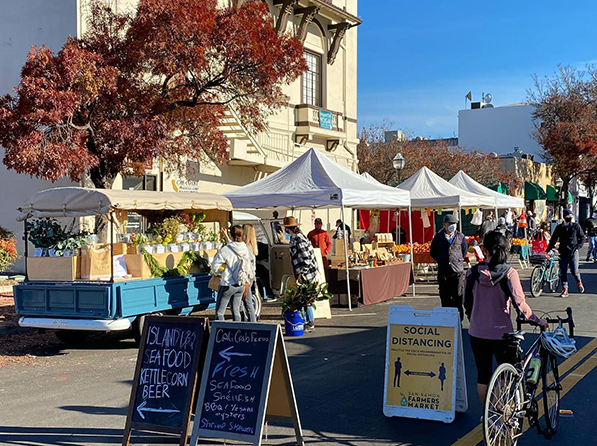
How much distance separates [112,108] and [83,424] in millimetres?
8524

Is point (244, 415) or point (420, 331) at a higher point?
point (420, 331)

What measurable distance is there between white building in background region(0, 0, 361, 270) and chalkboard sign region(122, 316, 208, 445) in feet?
38.6

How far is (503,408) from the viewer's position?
5.39m

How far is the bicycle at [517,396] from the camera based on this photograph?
5242 mm

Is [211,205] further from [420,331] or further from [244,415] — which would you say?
[244,415]

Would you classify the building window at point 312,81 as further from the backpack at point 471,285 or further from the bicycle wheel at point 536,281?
the backpack at point 471,285

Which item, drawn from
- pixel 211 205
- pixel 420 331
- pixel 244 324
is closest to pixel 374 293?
pixel 211 205

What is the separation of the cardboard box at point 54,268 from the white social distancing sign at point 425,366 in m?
5.38

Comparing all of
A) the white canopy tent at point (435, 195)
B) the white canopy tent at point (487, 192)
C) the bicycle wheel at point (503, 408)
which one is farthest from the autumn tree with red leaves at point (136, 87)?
the white canopy tent at point (487, 192)

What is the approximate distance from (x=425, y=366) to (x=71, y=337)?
677 cm

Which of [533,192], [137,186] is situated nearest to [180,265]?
[137,186]

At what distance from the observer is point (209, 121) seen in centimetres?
1569

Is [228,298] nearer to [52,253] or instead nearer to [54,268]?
[54,268]

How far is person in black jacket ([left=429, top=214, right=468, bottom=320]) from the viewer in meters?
11.4
